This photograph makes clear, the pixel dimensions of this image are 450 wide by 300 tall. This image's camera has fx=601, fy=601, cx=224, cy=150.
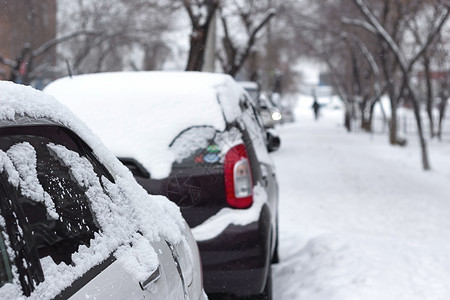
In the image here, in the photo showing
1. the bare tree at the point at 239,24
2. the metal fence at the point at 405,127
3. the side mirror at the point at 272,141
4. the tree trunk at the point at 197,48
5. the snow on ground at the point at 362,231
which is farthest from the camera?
the metal fence at the point at 405,127

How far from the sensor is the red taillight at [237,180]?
12.6 ft

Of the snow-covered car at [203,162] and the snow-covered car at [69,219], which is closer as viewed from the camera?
the snow-covered car at [69,219]

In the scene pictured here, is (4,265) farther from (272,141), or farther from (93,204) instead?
(272,141)

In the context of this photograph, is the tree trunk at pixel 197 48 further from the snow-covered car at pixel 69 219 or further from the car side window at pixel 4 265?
the car side window at pixel 4 265

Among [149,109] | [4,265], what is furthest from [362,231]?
[4,265]

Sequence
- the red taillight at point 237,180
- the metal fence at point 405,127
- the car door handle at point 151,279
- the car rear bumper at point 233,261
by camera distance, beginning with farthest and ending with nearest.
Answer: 1. the metal fence at point 405,127
2. the red taillight at point 237,180
3. the car rear bumper at point 233,261
4. the car door handle at point 151,279

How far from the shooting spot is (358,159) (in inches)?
723

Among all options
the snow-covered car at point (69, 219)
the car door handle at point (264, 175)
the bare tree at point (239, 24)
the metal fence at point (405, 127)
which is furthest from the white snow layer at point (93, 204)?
the metal fence at point (405, 127)

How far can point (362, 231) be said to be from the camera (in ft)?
24.9

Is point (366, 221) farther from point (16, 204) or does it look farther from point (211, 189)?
point (16, 204)

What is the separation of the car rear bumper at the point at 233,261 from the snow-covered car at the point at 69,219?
1.41 metres

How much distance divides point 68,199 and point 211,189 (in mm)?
2056

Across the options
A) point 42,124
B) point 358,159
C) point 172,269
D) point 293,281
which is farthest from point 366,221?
point 358,159

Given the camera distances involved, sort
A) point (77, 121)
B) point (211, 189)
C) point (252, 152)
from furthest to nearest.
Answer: point (252, 152) < point (211, 189) < point (77, 121)
